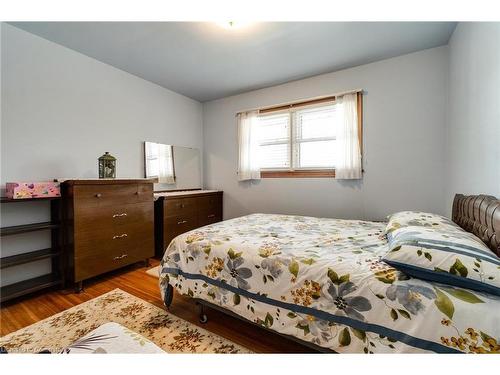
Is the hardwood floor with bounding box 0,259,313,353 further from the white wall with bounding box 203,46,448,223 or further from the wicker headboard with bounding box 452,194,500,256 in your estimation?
the white wall with bounding box 203,46,448,223

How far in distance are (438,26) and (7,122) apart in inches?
163

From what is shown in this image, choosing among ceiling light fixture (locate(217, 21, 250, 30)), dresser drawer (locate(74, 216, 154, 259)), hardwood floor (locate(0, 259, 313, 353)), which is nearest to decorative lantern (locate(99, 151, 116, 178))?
dresser drawer (locate(74, 216, 154, 259))

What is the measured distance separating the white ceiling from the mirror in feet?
3.46

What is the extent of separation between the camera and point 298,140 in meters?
3.39

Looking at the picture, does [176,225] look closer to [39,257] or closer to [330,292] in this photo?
[39,257]

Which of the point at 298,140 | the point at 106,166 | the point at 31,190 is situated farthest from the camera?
the point at 298,140

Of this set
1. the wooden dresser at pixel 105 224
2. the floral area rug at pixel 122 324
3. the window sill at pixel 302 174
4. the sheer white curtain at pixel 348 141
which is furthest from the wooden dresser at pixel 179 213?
the sheer white curtain at pixel 348 141

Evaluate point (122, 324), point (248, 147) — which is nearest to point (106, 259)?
point (122, 324)

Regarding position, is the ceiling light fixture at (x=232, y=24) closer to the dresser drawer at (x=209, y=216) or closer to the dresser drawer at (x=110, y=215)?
the dresser drawer at (x=110, y=215)

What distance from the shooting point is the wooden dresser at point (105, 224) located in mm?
2182

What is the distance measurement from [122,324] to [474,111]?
125 inches

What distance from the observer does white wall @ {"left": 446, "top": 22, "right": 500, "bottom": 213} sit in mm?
1424

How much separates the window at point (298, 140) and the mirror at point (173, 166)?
128 cm
